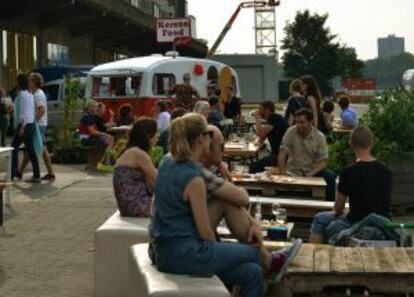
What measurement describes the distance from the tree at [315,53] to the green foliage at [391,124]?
275ft

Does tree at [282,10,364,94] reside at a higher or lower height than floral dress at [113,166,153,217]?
higher

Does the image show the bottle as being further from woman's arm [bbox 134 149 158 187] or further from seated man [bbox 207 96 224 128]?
seated man [bbox 207 96 224 128]

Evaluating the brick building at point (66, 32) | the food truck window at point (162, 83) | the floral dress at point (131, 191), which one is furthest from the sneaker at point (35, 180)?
the brick building at point (66, 32)

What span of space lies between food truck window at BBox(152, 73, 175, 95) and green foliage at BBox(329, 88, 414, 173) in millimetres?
12500

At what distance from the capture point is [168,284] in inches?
209

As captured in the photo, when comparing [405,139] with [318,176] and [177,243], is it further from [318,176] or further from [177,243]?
[177,243]

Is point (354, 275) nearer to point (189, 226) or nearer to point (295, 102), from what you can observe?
point (189, 226)

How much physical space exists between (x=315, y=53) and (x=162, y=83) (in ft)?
250

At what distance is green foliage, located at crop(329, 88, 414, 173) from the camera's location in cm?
1217

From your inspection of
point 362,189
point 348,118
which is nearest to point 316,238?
point 362,189

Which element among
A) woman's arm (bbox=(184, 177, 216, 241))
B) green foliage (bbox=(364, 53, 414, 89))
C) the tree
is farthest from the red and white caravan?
green foliage (bbox=(364, 53, 414, 89))

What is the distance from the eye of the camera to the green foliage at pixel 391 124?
39.9 feet

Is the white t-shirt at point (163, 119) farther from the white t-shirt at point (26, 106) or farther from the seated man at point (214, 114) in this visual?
the white t-shirt at point (26, 106)

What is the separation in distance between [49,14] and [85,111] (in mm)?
18015
